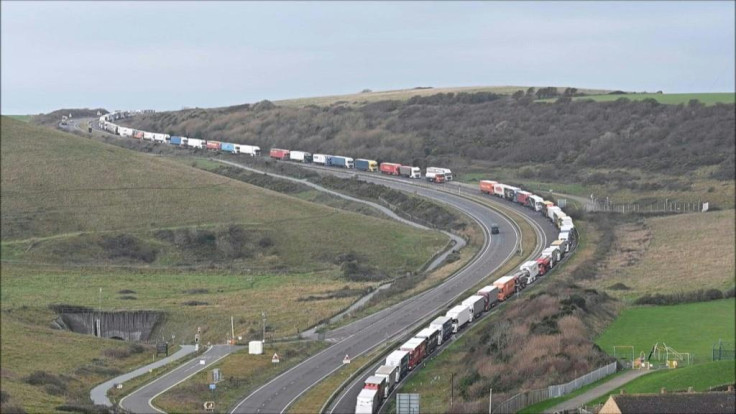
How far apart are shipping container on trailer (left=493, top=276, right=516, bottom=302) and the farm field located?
281 inches

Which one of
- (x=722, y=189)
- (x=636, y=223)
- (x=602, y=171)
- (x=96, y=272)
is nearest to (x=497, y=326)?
(x=96, y=272)

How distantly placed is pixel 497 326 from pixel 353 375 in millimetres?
13211

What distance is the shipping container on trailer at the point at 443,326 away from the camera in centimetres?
8138

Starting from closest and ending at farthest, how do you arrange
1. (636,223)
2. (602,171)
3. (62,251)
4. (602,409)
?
(602,409)
(62,251)
(636,223)
(602,171)

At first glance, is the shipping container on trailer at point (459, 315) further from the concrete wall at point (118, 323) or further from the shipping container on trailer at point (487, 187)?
the shipping container on trailer at point (487, 187)

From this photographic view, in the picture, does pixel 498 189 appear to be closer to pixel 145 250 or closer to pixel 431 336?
pixel 145 250

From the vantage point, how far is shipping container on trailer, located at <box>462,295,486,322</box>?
8878 cm

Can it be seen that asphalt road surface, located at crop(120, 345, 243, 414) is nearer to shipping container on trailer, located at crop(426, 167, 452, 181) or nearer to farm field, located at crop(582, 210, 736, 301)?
farm field, located at crop(582, 210, 736, 301)

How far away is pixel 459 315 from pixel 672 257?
3038 centimetres

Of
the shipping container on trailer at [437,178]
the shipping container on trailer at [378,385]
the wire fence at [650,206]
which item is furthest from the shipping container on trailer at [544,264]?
the shipping container on trailer at [437,178]

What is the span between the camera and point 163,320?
94.4 metres

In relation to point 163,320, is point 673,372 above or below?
above

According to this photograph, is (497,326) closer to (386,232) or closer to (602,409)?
(602,409)

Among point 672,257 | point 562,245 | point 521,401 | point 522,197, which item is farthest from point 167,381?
point 522,197
